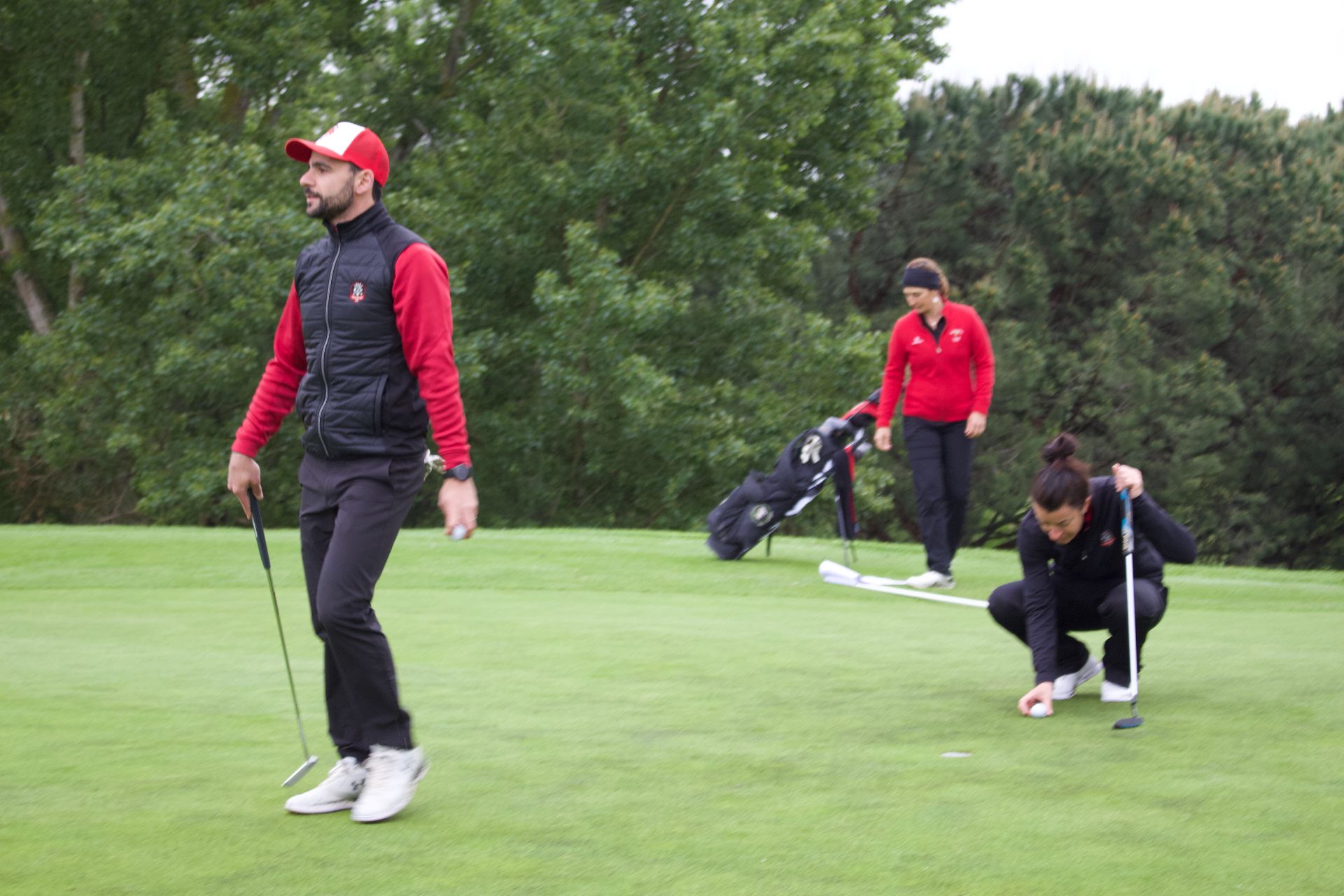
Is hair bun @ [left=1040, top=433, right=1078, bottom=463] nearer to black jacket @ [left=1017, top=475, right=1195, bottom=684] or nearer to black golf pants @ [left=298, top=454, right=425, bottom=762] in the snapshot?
black jacket @ [left=1017, top=475, right=1195, bottom=684]

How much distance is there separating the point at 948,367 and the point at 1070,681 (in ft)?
13.0

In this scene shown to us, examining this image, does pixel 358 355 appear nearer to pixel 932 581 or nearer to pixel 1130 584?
pixel 1130 584

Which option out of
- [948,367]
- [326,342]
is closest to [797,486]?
[948,367]

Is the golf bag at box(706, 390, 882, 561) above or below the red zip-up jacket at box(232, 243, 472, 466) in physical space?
below

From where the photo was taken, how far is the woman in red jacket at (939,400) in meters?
9.70

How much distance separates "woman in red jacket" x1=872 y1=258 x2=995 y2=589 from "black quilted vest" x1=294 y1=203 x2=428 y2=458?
5792mm

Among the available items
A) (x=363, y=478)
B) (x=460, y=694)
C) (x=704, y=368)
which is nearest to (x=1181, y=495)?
(x=704, y=368)

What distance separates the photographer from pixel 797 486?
11078 mm

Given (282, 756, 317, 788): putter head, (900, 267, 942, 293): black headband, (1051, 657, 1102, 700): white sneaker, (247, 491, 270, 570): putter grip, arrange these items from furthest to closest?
(900, 267, 942, 293): black headband
(1051, 657, 1102, 700): white sneaker
(247, 491, 270, 570): putter grip
(282, 756, 317, 788): putter head

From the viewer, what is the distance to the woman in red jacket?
970 centimetres

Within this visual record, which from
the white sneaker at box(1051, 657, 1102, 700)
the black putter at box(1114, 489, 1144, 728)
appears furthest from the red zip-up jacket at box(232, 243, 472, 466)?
the white sneaker at box(1051, 657, 1102, 700)

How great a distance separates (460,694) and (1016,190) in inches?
863

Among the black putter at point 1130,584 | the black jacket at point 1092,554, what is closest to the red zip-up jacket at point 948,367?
the black jacket at point 1092,554

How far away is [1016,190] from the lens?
85.9 feet
